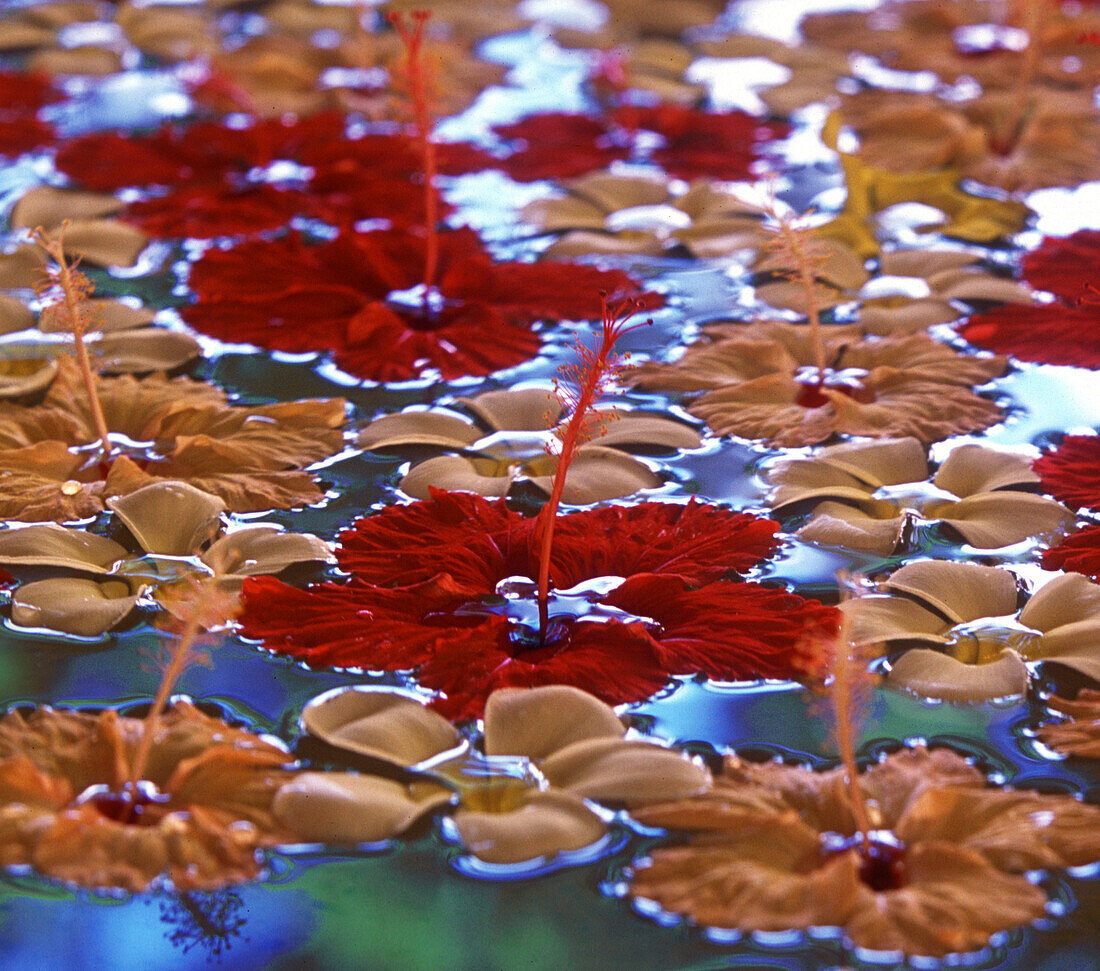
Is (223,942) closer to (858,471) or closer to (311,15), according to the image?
(858,471)

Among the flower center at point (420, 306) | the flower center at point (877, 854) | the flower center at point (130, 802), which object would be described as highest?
the flower center at point (130, 802)

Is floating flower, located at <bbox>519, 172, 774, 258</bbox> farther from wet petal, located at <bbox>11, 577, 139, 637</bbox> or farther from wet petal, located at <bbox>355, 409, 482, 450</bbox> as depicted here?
wet petal, located at <bbox>11, 577, 139, 637</bbox>

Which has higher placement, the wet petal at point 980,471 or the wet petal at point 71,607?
the wet petal at point 71,607

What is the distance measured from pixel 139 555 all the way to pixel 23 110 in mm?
562

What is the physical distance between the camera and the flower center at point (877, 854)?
1.26 feet

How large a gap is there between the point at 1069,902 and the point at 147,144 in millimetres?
730

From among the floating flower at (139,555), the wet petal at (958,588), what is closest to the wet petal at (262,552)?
the floating flower at (139,555)

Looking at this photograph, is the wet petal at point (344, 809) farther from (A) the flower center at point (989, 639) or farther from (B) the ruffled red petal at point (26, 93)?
(B) the ruffled red petal at point (26, 93)

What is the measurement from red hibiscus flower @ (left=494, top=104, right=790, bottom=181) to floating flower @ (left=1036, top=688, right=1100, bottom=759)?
1.57 ft

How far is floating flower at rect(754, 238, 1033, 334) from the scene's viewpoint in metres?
0.69

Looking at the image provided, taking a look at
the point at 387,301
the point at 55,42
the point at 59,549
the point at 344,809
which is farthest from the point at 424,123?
the point at 55,42

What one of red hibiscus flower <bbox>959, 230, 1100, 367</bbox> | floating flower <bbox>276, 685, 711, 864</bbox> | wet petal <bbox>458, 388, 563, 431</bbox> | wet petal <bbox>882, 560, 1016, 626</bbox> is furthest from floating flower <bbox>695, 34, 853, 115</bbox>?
floating flower <bbox>276, 685, 711, 864</bbox>

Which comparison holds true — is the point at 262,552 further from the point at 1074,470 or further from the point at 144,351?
the point at 1074,470

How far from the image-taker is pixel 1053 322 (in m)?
0.68
